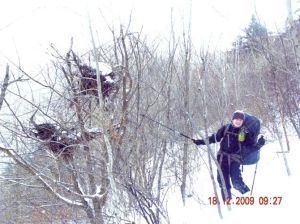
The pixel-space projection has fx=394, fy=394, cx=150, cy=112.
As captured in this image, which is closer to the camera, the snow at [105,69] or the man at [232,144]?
the snow at [105,69]

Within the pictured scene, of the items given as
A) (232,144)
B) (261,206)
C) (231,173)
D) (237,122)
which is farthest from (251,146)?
(261,206)

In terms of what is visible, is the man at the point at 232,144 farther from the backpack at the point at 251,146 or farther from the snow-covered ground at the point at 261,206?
the snow-covered ground at the point at 261,206

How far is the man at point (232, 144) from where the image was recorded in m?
5.75

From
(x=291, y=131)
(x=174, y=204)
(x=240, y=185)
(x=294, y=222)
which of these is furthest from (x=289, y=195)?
(x=291, y=131)

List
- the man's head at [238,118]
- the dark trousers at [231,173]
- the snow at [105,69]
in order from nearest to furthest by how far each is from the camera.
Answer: the snow at [105,69] < the man's head at [238,118] < the dark trousers at [231,173]

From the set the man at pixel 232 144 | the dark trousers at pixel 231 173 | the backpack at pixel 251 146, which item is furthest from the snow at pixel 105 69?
the dark trousers at pixel 231 173

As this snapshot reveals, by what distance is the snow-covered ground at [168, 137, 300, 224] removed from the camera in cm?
536

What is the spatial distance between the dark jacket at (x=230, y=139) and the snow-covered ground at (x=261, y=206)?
2.87 feet

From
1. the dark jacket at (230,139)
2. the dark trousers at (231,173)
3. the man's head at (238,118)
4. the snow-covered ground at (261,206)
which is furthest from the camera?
the dark trousers at (231,173)

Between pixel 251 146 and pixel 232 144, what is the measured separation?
0.92 feet

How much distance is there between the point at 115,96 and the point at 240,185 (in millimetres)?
2805

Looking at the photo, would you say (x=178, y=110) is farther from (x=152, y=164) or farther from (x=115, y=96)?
(x=115, y=96)

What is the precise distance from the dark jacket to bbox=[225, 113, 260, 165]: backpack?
0.06m

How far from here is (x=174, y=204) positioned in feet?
24.7
